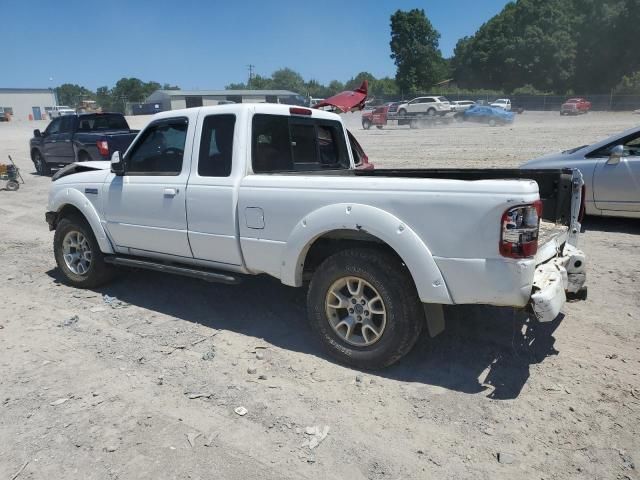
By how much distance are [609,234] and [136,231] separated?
6.24m

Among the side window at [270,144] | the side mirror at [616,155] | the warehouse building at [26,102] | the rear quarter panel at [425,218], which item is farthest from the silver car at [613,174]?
the warehouse building at [26,102]

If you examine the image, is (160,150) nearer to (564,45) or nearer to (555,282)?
(555,282)

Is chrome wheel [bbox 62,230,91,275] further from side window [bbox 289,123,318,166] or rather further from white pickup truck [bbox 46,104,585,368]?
side window [bbox 289,123,318,166]

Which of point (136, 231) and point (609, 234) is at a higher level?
point (136, 231)

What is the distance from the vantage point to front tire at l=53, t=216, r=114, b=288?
551cm

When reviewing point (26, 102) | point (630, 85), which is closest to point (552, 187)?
point (630, 85)

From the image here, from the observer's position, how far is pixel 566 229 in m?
4.11

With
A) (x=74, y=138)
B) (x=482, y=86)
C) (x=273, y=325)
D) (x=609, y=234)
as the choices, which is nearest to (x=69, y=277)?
(x=273, y=325)

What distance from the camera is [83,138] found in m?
14.2

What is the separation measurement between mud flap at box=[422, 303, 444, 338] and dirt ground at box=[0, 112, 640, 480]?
397 millimetres

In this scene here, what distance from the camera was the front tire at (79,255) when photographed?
5508mm

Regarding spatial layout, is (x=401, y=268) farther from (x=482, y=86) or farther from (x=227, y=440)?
(x=482, y=86)

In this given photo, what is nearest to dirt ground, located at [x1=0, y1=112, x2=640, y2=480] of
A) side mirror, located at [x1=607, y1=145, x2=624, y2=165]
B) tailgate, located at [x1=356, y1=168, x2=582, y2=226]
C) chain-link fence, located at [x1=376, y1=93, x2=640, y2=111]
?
tailgate, located at [x1=356, y1=168, x2=582, y2=226]

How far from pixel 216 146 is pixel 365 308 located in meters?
1.93
